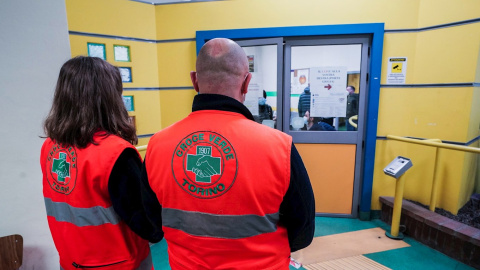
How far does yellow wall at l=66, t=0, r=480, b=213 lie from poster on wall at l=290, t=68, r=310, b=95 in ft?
1.86

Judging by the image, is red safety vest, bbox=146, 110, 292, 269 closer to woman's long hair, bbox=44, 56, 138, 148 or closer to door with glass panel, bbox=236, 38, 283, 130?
woman's long hair, bbox=44, 56, 138, 148

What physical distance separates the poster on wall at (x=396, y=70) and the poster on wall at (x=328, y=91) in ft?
1.64

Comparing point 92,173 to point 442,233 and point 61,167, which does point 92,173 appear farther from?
point 442,233

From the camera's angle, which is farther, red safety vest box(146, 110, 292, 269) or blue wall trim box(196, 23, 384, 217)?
blue wall trim box(196, 23, 384, 217)

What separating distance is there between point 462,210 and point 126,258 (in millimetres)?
3515

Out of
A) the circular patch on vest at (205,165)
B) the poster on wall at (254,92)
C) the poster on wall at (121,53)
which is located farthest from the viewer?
the poster on wall at (254,92)

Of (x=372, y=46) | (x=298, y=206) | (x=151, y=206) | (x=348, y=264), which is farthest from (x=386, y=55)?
(x=151, y=206)

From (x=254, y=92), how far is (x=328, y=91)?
3.00ft

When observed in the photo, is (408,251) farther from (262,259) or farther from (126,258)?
(126,258)

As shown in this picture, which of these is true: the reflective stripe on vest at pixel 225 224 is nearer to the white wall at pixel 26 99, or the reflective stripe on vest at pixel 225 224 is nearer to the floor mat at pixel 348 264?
the white wall at pixel 26 99

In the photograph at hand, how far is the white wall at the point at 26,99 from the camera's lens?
5.15ft

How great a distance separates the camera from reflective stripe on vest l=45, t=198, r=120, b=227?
1.01 metres

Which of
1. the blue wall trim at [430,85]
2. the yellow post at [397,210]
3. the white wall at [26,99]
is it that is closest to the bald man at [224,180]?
the white wall at [26,99]

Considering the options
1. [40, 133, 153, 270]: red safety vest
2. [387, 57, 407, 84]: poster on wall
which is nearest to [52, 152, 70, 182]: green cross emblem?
[40, 133, 153, 270]: red safety vest
